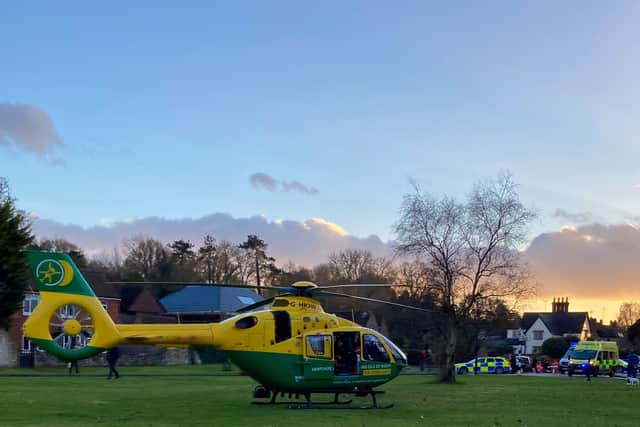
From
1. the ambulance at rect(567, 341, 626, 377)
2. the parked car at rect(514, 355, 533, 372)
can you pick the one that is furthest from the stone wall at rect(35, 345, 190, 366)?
the ambulance at rect(567, 341, 626, 377)

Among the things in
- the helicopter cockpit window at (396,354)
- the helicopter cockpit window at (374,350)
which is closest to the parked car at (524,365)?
the helicopter cockpit window at (396,354)

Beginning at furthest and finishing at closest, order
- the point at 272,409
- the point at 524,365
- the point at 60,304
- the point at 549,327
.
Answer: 1. the point at 549,327
2. the point at 524,365
3. the point at 272,409
4. the point at 60,304

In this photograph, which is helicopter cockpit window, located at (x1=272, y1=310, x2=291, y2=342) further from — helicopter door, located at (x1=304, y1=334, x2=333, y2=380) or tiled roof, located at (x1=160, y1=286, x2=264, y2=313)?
tiled roof, located at (x1=160, y1=286, x2=264, y2=313)

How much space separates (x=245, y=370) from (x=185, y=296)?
64.0m

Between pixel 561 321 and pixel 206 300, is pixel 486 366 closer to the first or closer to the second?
pixel 206 300

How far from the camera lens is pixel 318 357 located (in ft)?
73.9

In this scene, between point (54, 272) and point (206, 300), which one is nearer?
point (54, 272)

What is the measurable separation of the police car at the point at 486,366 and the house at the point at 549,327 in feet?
207

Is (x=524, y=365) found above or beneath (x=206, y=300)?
beneath

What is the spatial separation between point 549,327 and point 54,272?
110698 millimetres

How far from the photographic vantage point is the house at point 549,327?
120500 mm

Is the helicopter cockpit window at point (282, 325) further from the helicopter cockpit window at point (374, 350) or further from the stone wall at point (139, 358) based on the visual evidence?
the stone wall at point (139, 358)

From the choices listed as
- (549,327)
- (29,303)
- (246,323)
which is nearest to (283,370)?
(246,323)

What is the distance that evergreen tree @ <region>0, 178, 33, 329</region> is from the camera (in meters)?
45.7
